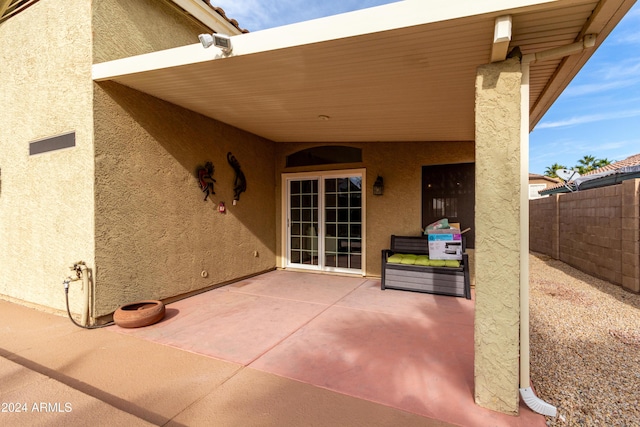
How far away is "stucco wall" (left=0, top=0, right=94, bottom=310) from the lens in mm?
3617

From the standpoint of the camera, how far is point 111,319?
3715 mm

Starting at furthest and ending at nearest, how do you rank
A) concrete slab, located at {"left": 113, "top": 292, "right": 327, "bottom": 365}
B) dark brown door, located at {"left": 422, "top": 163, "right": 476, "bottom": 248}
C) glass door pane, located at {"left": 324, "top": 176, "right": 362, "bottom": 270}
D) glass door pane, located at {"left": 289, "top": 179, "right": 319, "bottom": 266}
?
glass door pane, located at {"left": 289, "top": 179, "right": 319, "bottom": 266} < glass door pane, located at {"left": 324, "top": 176, "right": 362, "bottom": 270} < dark brown door, located at {"left": 422, "top": 163, "right": 476, "bottom": 248} < concrete slab, located at {"left": 113, "top": 292, "right": 327, "bottom": 365}

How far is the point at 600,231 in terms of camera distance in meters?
6.02

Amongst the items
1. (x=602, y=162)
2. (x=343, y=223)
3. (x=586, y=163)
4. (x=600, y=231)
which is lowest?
(x=600, y=231)

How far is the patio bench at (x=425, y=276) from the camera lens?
480 cm

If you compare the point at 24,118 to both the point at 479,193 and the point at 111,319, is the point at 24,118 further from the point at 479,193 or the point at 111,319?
the point at 479,193

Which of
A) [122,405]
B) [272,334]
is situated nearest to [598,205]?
[272,334]

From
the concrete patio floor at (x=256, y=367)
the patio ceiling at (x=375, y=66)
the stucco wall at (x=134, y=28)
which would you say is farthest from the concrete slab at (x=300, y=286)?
the stucco wall at (x=134, y=28)

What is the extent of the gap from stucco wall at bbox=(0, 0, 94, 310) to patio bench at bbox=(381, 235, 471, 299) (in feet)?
14.5

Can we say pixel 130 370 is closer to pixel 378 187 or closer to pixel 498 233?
pixel 498 233

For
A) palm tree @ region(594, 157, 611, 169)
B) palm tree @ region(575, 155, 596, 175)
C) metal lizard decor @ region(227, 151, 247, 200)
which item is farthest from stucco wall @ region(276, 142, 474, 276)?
palm tree @ region(594, 157, 611, 169)

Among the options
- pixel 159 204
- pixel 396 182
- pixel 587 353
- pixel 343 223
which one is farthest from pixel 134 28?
pixel 587 353

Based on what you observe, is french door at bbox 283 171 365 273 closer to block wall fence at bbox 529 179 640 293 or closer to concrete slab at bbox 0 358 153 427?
block wall fence at bbox 529 179 640 293

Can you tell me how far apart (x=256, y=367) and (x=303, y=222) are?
14.6 ft
